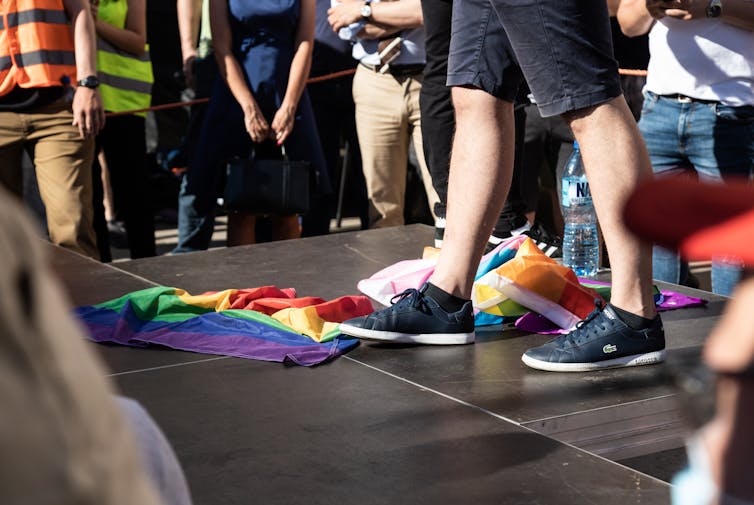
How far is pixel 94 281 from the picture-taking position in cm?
386

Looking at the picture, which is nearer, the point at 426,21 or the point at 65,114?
the point at 426,21

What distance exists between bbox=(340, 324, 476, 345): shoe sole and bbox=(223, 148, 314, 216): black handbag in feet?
6.82

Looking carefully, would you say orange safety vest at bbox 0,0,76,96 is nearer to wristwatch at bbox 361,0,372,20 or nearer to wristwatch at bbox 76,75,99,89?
wristwatch at bbox 76,75,99,89

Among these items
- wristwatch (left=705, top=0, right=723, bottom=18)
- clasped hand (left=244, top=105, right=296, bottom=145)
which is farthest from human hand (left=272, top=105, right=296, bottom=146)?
wristwatch (left=705, top=0, right=723, bottom=18)

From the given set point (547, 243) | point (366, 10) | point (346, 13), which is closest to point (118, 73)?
point (346, 13)

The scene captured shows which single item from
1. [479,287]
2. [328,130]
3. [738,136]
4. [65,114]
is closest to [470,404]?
[479,287]

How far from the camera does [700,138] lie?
3.65 m

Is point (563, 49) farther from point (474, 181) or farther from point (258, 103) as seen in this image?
point (258, 103)

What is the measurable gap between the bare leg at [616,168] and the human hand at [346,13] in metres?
2.50

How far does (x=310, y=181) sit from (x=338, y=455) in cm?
311

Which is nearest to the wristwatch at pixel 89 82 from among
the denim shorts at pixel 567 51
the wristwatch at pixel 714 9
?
the denim shorts at pixel 567 51

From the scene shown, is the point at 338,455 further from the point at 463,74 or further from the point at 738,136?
the point at 738,136

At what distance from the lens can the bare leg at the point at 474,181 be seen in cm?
295

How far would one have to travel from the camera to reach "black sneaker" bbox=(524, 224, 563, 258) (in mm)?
4035
